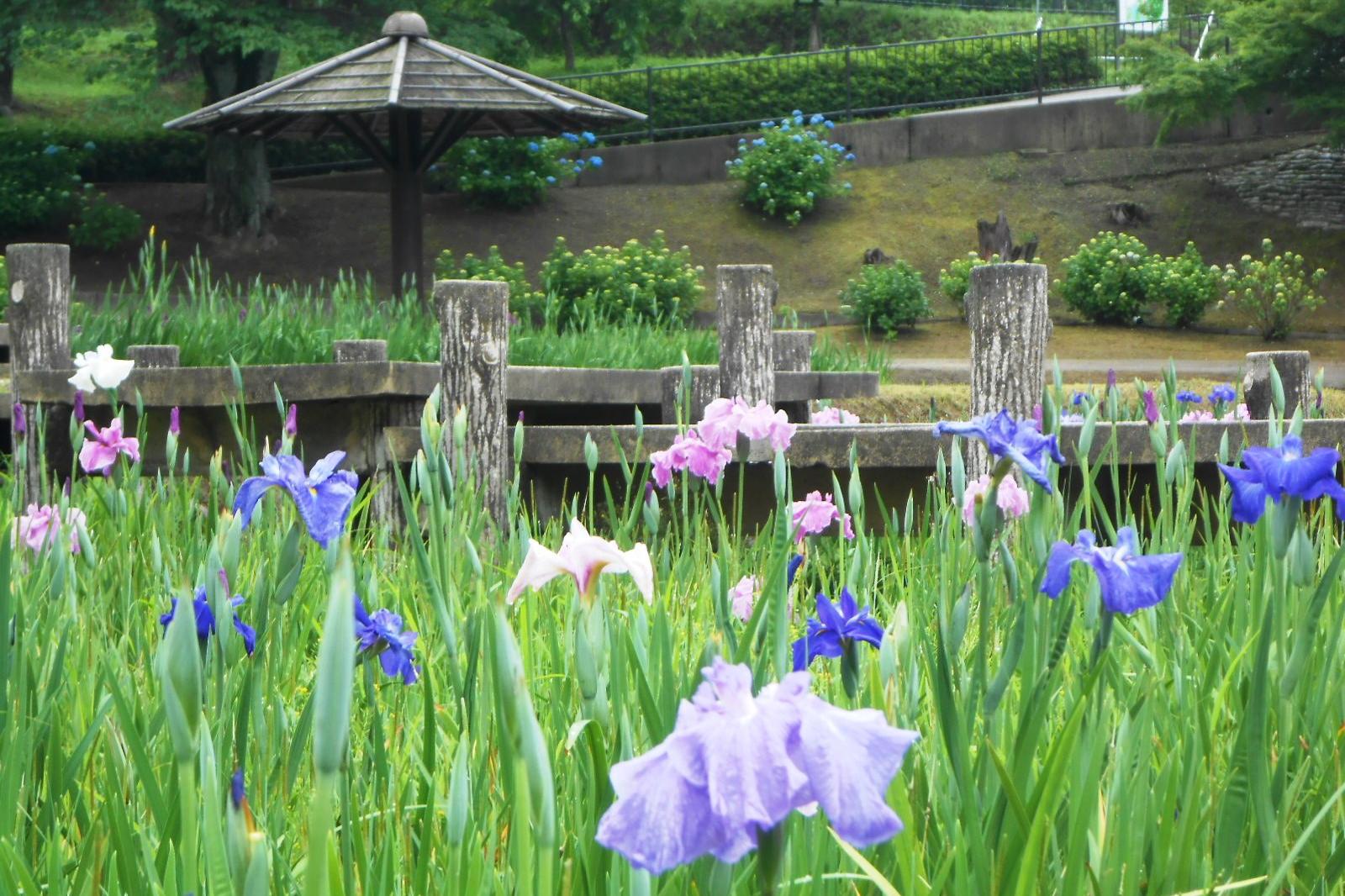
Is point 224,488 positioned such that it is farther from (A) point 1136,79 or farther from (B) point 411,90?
(A) point 1136,79

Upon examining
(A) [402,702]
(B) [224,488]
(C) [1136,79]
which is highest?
(C) [1136,79]

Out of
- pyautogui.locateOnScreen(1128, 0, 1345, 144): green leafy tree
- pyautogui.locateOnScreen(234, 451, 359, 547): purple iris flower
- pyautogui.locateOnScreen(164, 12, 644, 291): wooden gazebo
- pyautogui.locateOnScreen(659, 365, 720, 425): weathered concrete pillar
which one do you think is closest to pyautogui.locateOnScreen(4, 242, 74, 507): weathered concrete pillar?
pyautogui.locateOnScreen(659, 365, 720, 425): weathered concrete pillar

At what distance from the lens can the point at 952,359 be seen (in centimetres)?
1359

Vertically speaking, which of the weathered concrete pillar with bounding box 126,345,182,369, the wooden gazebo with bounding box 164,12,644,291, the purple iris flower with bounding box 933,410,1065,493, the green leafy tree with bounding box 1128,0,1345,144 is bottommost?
the purple iris flower with bounding box 933,410,1065,493

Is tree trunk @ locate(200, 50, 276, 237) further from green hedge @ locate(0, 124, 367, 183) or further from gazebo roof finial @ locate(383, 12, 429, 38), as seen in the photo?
gazebo roof finial @ locate(383, 12, 429, 38)

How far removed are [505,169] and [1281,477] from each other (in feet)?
61.7

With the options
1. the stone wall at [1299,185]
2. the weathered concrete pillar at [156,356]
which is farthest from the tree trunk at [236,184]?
the stone wall at [1299,185]

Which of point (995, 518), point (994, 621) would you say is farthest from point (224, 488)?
point (995, 518)

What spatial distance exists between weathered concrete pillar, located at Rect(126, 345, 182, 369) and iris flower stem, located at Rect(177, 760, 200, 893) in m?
4.89

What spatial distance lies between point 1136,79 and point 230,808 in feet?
61.9

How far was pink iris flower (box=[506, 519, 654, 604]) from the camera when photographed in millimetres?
1214

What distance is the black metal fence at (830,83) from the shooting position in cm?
2258

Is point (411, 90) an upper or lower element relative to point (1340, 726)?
upper

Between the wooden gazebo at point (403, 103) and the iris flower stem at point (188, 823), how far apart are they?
28.6 ft
